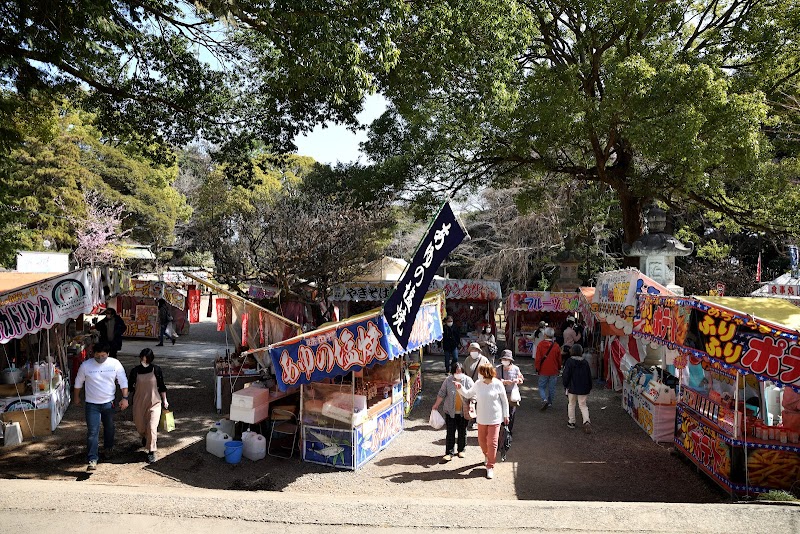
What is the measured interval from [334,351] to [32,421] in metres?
5.41

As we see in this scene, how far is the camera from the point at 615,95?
1312 centimetres

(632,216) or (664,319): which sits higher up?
(632,216)

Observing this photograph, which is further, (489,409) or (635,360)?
(635,360)

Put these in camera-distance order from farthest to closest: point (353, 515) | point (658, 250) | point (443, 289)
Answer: point (443, 289)
point (658, 250)
point (353, 515)

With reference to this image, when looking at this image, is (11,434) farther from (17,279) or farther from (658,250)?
(658,250)

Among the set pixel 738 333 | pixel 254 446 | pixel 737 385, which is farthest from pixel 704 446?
pixel 254 446

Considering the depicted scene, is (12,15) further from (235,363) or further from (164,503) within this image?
(164,503)

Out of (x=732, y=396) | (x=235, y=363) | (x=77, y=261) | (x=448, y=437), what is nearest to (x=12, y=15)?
(x=235, y=363)

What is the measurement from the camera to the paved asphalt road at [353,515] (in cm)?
488

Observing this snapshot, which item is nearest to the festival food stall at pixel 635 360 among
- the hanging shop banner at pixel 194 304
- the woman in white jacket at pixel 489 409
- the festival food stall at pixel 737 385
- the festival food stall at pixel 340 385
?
the festival food stall at pixel 737 385

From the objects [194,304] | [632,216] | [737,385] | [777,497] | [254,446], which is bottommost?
[254,446]

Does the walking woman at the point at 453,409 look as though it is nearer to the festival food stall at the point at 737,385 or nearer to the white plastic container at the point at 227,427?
the festival food stall at the point at 737,385

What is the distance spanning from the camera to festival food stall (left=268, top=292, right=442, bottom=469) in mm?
7449

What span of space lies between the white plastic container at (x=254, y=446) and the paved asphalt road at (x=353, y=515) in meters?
2.84
